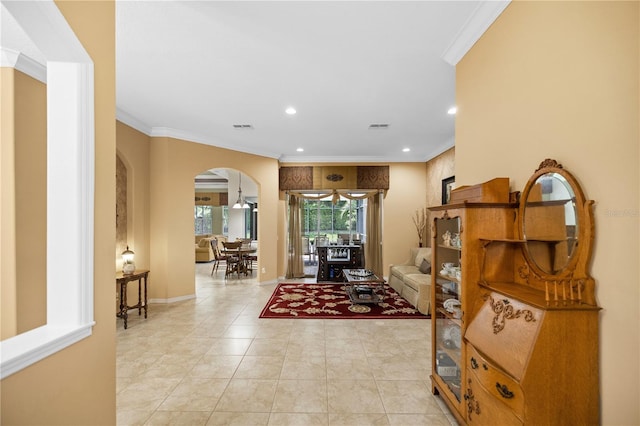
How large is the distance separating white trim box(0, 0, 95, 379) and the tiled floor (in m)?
1.36

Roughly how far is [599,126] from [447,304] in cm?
151

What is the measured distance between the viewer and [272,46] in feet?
8.05

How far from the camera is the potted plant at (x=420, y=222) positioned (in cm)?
654

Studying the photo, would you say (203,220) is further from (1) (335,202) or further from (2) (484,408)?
(2) (484,408)

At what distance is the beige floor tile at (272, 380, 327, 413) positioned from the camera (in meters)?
2.16

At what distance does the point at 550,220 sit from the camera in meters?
1.43

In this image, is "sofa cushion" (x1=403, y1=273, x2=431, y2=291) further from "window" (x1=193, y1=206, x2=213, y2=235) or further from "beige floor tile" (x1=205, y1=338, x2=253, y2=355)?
"window" (x1=193, y1=206, x2=213, y2=235)

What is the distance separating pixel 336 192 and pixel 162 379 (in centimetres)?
529

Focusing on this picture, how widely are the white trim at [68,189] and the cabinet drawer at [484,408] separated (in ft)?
7.08

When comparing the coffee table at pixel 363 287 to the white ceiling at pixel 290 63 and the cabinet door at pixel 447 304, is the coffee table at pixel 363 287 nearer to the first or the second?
the cabinet door at pixel 447 304

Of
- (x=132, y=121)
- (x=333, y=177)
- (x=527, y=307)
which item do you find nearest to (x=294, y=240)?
(x=333, y=177)

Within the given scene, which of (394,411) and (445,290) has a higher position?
(445,290)

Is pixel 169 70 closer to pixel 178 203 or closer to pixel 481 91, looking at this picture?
pixel 178 203

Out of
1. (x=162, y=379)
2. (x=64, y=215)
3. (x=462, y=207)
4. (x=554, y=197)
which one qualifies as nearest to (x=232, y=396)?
(x=162, y=379)
